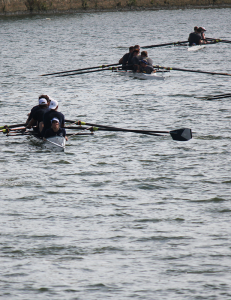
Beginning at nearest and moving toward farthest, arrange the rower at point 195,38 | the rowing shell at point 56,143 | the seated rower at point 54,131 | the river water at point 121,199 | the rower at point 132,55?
the river water at point 121,199 → the seated rower at point 54,131 → the rowing shell at point 56,143 → the rower at point 132,55 → the rower at point 195,38

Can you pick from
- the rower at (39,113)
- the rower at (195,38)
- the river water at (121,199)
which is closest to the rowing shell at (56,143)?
the river water at (121,199)

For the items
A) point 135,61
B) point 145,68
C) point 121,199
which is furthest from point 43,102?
point 135,61

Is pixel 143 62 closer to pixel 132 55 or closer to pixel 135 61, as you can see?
pixel 135 61

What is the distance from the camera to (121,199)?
45.0 ft

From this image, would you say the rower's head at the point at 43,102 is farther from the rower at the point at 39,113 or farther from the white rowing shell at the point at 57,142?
the white rowing shell at the point at 57,142

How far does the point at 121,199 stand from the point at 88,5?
79.7 metres

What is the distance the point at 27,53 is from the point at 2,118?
25291mm

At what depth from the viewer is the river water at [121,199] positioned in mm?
9875

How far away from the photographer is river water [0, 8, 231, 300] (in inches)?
389

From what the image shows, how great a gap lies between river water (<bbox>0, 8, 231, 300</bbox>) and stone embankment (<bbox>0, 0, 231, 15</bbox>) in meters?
56.1

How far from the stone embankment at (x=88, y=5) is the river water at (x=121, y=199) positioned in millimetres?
56072

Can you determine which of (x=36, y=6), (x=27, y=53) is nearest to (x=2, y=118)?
(x=27, y=53)

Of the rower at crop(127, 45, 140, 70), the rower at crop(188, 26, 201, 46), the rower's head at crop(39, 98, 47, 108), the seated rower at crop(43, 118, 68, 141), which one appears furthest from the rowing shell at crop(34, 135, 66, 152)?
the rower at crop(188, 26, 201, 46)

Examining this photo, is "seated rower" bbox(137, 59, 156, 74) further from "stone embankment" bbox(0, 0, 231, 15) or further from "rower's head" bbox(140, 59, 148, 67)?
"stone embankment" bbox(0, 0, 231, 15)
